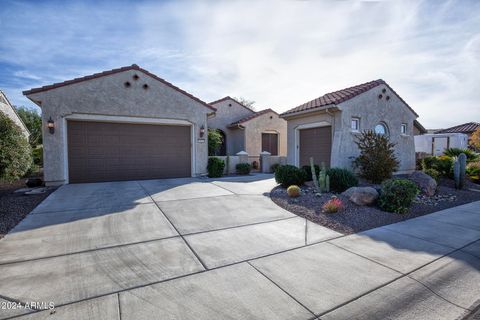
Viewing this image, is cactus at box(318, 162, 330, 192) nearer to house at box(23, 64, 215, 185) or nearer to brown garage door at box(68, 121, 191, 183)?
house at box(23, 64, 215, 185)

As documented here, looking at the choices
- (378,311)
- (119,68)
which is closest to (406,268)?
(378,311)

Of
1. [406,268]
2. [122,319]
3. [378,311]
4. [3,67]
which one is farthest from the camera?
[3,67]

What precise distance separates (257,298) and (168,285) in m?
1.07

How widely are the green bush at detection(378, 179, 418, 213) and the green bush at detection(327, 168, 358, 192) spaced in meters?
1.47

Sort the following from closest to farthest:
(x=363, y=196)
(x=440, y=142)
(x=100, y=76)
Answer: (x=363, y=196), (x=100, y=76), (x=440, y=142)

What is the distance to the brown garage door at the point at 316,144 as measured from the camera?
11.3 m

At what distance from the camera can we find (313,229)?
4879mm

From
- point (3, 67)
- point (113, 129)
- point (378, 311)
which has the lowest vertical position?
point (378, 311)

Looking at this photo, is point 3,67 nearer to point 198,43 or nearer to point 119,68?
point 119,68

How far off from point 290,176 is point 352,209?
2734 millimetres

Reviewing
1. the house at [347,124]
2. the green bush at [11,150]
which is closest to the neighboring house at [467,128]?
the house at [347,124]

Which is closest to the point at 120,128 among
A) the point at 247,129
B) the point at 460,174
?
the point at 247,129

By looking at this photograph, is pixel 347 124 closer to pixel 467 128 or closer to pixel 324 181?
pixel 324 181

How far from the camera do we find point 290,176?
8.52 meters
